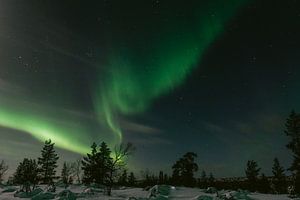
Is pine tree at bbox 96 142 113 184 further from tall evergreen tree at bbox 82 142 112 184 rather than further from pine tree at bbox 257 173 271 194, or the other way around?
pine tree at bbox 257 173 271 194

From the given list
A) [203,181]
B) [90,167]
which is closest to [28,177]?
[90,167]

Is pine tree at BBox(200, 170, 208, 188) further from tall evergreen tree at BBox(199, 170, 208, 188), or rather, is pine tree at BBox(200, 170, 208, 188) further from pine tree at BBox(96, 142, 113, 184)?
pine tree at BBox(96, 142, 113, 184)

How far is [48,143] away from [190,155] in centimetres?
4255

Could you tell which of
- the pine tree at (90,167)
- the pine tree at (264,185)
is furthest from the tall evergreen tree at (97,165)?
the pine tree at (264,185)

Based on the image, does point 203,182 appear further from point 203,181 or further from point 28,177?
point 28,177

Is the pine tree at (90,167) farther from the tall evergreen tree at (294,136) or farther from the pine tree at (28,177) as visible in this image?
the tall evergreen tree at (294,136)

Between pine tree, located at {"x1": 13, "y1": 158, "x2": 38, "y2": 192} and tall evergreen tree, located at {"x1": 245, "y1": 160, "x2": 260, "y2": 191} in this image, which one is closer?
pine tree, located at {"x1": 13, "y1": 158, "x2": 38, "y2": 192}

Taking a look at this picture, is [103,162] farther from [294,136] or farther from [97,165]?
[294,136]

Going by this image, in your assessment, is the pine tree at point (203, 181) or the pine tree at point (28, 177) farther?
the pine tree at point (203, 181)

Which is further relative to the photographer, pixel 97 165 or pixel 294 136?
pixel 97 165

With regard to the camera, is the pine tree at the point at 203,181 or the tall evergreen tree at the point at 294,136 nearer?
the tall evergreen tree at the point at 294,136

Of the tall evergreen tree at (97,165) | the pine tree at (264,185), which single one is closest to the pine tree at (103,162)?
the tall evergreen tree at (97,165)

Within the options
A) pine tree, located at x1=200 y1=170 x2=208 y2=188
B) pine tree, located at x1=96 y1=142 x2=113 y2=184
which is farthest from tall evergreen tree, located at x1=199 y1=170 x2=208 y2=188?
pine tree, located at x1=96 y1=142 x2=113 y2=184

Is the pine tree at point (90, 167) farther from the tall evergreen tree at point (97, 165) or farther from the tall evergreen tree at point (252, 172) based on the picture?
the tall evergreen tree at point (252, 172)
